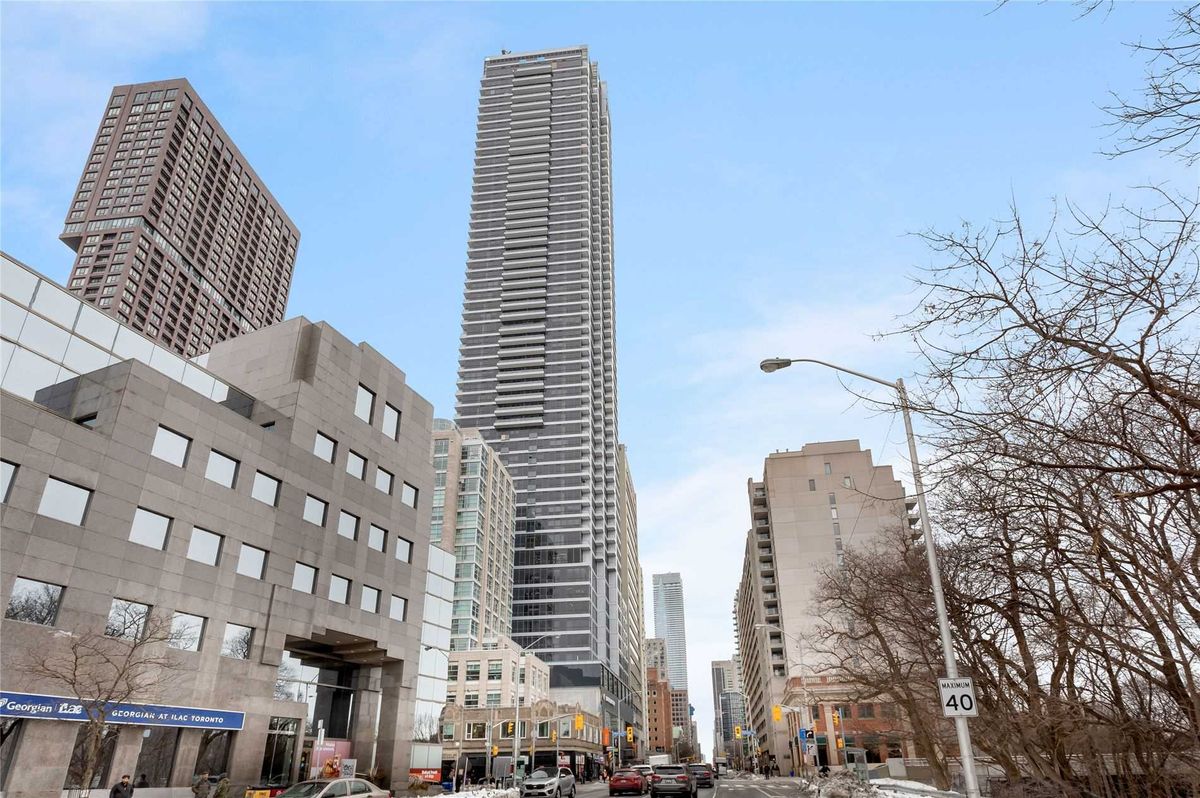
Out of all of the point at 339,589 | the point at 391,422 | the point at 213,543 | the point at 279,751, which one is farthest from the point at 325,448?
the point at 279,751

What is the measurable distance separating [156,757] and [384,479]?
59.9ft

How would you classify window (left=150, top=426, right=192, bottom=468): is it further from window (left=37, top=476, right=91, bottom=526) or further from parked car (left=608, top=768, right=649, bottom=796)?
parked car (left=608, top=768, right=649, bottom=796)

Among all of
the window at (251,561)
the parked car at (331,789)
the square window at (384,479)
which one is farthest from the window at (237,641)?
the parked car at (331,789)

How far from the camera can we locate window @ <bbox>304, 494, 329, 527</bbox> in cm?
3644

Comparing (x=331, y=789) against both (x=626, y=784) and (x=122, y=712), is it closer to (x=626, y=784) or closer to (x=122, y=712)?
(x=122, y=712)

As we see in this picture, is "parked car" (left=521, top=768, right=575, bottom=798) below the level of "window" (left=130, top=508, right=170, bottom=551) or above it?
below

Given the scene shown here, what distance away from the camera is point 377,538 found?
41.2m

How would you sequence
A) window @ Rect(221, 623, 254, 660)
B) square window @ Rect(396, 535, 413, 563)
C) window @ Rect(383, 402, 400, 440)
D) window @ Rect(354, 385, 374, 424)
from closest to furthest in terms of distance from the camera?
1. window @ Rect(221, 623, 254, 660)
2. window @ Rect(354, 385, 374, 424)
3. square window @ Rect(396, 535, 413, 563)
4. window @ Rect(383, 402, 400, 440)

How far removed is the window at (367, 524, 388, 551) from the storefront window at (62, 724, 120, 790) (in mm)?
15664

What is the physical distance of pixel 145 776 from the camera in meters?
26.9

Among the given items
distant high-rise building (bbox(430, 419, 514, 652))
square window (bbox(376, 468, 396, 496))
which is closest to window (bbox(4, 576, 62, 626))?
square window (bbox(376, 468, 396, 496))

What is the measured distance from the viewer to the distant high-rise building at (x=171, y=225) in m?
124

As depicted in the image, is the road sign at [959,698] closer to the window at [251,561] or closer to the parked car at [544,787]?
the parked car at [544,787]

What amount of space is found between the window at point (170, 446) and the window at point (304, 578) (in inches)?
316
